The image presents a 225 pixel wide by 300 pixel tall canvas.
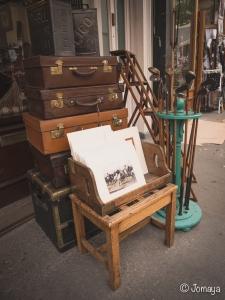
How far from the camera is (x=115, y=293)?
1.28m

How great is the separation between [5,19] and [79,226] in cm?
184

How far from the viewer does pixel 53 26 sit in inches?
57.3

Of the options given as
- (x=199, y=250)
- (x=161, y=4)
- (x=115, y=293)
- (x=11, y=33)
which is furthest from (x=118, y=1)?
(x=115, y=293)

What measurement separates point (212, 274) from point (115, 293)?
0.59m

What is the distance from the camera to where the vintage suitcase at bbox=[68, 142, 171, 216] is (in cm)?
117

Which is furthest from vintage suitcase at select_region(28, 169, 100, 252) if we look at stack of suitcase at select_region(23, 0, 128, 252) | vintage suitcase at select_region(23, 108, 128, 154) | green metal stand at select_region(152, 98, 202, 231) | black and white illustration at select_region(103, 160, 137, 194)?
green metal stand at select_region(152, 98, 202, 231)

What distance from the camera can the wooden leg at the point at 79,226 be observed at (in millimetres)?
1452

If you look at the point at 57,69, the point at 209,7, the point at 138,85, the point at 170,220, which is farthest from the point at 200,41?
the point at 170,220

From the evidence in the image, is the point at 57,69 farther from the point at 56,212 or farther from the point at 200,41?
the point at 200,41

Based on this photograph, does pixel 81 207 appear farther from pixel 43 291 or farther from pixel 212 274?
pixel 212 274

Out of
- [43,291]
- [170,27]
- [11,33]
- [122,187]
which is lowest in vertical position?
[43,291]

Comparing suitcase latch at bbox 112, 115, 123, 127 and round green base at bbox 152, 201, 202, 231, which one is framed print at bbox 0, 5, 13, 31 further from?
round green base at bbox 152, 201, 202, 231

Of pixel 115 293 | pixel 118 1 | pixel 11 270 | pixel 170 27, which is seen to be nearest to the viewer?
pixel 115 293

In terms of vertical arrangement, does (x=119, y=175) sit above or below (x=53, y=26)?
below
